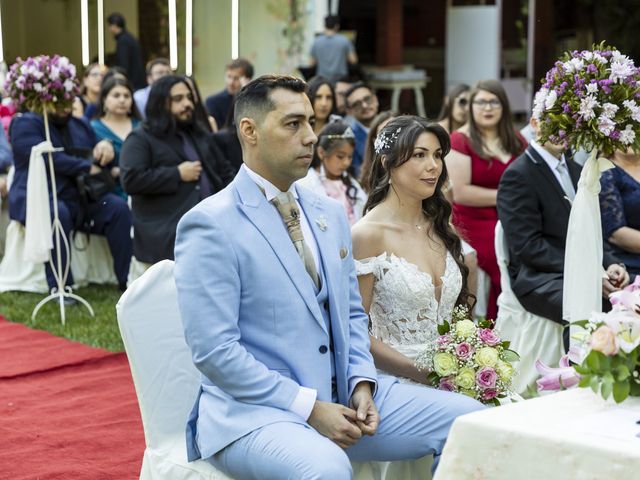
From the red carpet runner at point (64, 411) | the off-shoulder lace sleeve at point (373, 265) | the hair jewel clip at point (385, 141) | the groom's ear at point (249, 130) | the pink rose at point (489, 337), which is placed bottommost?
the red carpet runner at point (64, 411)

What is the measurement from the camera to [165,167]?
729 cm

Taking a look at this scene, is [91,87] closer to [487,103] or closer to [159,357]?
[487,103]

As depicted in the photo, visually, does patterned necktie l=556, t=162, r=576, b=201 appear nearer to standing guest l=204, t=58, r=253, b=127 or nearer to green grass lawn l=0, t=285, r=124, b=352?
green grass lawn l=0, t=285, r=124, b=352

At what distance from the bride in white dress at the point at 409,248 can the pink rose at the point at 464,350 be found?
31cm

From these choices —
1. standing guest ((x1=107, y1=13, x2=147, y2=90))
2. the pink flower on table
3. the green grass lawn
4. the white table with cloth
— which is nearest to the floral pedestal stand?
the green grass lawn

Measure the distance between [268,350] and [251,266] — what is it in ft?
0.86

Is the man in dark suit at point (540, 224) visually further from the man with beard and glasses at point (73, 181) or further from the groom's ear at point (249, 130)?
the man with beard and glasses at point (73, 181)

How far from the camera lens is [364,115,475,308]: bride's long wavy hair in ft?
14.0

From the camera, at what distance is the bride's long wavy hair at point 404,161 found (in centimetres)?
428

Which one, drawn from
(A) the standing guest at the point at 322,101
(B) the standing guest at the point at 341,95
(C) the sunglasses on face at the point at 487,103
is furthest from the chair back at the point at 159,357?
(B) the standing guest at the point at 341,95

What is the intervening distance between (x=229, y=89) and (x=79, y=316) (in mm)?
3155

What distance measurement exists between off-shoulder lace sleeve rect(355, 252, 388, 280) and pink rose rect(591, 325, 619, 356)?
4.87 feet

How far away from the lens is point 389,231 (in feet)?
14.1

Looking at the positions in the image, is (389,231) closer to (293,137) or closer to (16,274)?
(293,137)
